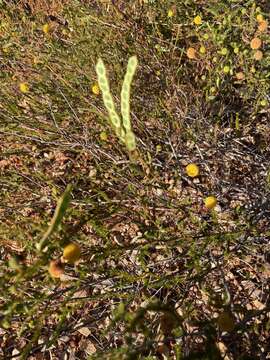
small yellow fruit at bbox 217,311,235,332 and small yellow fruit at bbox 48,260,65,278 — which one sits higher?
small yellow fruit at bbox 217,311,235,332

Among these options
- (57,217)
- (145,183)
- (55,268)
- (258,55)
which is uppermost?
(258,55)

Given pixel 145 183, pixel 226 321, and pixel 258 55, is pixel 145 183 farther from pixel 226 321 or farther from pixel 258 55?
pixel 258 55

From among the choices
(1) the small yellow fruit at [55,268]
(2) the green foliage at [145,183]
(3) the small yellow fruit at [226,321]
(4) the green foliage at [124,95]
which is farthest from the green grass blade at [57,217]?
(3) the small yellow fruit at [226,321]

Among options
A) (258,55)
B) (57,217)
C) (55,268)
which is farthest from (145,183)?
(57,217)

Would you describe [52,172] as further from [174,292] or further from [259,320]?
[259,320]

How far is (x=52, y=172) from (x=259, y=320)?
56.2 inches

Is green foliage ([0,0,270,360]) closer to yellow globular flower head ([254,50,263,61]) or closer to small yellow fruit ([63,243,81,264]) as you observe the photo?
yellow globular flower head ([254,50,263,61])

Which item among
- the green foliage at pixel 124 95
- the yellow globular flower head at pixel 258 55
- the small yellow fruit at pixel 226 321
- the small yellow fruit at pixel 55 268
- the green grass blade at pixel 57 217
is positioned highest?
the yellow globular flower head at pixel 258 55

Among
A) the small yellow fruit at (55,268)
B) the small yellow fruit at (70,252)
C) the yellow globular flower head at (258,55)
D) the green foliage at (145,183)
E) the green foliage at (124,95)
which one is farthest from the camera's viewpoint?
the yellow globular flower head at (258,55)

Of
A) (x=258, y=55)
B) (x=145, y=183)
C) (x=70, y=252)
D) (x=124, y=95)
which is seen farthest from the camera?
(x=258, y=55)

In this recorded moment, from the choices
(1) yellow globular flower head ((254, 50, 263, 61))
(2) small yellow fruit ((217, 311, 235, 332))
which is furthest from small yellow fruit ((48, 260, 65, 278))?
(1) yellow globular flower head ((254, 50, 263, 61))

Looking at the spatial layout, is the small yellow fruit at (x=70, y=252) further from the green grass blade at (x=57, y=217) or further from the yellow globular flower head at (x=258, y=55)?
the yellow globular flower head at (x=258, y=55)

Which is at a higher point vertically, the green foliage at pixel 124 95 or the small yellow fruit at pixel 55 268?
the green foliage at pixel 124 95

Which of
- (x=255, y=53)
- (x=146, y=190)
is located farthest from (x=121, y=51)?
(x=146, y=190)
